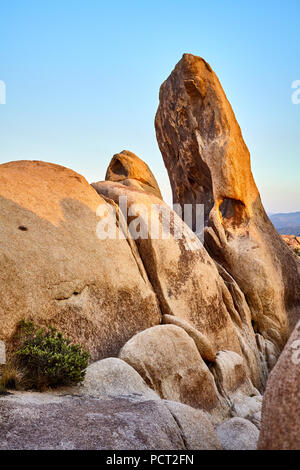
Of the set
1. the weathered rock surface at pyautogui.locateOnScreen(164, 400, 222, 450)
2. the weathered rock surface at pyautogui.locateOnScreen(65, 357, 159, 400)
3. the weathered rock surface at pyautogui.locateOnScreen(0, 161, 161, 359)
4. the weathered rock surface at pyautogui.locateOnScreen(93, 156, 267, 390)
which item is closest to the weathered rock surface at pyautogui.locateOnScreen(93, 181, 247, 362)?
the weathered rock surface at pyautogui.locateOnScreen(93, 156, 267, 390)

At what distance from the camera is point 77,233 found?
43.7 feet

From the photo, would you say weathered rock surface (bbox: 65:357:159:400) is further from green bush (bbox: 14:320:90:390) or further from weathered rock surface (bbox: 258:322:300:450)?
weathered rock surface (bbox: 258:322:300:450)

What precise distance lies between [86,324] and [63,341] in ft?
7.04

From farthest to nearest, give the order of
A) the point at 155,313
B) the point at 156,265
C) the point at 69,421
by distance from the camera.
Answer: the point at 156,265 → the point at 155,313 → the point at 69,421

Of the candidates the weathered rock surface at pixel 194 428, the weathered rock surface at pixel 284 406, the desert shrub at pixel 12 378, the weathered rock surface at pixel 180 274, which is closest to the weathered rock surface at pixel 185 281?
the weathered rock surface at pixel 180 274

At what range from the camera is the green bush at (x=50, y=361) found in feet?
28.1

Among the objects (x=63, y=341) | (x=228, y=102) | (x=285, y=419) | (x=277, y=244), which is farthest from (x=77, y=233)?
(x=228, y=102)

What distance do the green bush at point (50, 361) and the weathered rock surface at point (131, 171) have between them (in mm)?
15387

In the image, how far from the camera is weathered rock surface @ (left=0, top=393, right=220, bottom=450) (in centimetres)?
598

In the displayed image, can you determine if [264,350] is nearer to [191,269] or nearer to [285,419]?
[191,269]

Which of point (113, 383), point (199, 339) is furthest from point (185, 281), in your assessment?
point (113, 383)

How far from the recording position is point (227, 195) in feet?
74.6

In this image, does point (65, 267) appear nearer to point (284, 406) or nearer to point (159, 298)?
point (159, 298)

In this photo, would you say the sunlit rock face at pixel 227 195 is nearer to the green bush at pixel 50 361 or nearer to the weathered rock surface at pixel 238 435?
the weathered rock surface at pixel 238 435
